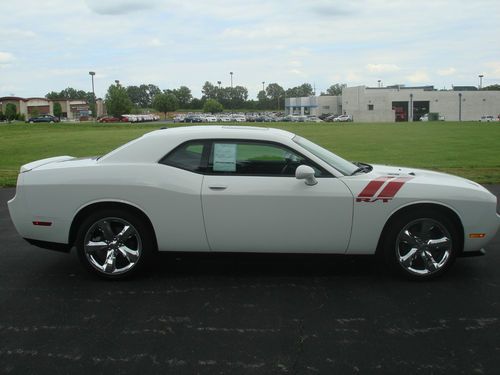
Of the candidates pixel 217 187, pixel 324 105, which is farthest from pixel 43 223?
pixel 324 105

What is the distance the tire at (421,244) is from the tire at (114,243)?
227 centimetres

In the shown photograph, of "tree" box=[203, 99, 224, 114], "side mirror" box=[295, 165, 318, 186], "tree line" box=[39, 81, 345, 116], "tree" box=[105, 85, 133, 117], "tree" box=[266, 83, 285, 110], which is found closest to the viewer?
"side mirror" box=[295, 165, 318, 186]

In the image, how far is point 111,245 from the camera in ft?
16.5

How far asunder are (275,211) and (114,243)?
1.54m

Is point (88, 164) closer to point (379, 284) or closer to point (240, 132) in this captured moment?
point (240, 132)

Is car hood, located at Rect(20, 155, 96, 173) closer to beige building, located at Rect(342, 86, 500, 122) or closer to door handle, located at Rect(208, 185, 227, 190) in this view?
door handle, located at Rect(208, 185, 227, 190)

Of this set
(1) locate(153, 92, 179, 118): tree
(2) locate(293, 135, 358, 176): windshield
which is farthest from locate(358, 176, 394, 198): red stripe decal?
(1) locate(153, 92, 179, 118): tree

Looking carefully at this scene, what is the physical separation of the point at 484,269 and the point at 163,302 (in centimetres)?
326

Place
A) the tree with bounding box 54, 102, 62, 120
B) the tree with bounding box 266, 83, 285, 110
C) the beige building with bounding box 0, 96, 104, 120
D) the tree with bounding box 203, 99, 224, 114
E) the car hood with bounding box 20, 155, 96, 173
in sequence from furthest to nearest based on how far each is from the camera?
the tree with bounding box 266, 83, 285, 110
the tree with bounding box 203, 99, 224, 114
the beige building with bounding box 0, 96, 104, 120
the tree with bounding box 54, 102, 62, 120
the car hood with bounding box 20, 155, 96, 173

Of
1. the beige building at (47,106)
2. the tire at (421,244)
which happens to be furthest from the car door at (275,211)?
the beige building at (47,106)

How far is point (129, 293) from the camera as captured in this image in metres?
4.79

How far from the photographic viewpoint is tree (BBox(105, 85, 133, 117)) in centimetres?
8594

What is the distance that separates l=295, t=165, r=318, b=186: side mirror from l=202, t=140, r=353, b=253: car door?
69 millimetres

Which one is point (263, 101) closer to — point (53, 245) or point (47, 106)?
point (47, 106)
